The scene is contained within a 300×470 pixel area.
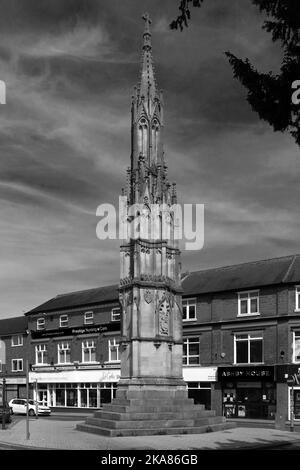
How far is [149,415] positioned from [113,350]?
85.2 feet

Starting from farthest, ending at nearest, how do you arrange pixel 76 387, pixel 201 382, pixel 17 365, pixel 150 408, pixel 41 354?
pixel 17 365 → pixel 41 354 → pixel 76 387 → pixel 201 382 → pixel 150 408

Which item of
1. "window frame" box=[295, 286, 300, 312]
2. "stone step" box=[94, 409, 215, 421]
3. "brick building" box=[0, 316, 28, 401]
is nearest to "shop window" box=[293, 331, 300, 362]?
"window frame" box=[295, 286, 300, 312]

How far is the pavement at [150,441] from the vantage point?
73.7ft

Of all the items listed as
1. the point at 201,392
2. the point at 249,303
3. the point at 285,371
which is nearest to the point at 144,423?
the point at 285,371

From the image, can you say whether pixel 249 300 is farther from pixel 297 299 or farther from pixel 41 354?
pixel 41 354

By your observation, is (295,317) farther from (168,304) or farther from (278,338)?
(168,304)

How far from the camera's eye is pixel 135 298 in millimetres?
29812

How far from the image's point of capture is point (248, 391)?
4391cm

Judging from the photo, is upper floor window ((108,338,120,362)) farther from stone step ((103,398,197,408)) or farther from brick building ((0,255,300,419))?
stone step ((103,398,197,408))

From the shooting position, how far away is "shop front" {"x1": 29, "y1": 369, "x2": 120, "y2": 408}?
172 ft

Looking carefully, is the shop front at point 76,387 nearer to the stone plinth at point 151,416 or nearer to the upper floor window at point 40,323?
the upper floor window at point 40,323

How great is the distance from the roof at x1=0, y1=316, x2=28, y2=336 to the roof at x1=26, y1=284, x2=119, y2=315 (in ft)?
8.03

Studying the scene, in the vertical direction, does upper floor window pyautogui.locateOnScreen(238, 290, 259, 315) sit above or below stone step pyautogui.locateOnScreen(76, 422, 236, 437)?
above

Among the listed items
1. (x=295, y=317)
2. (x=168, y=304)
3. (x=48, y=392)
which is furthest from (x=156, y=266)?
(x=48, y=392)
